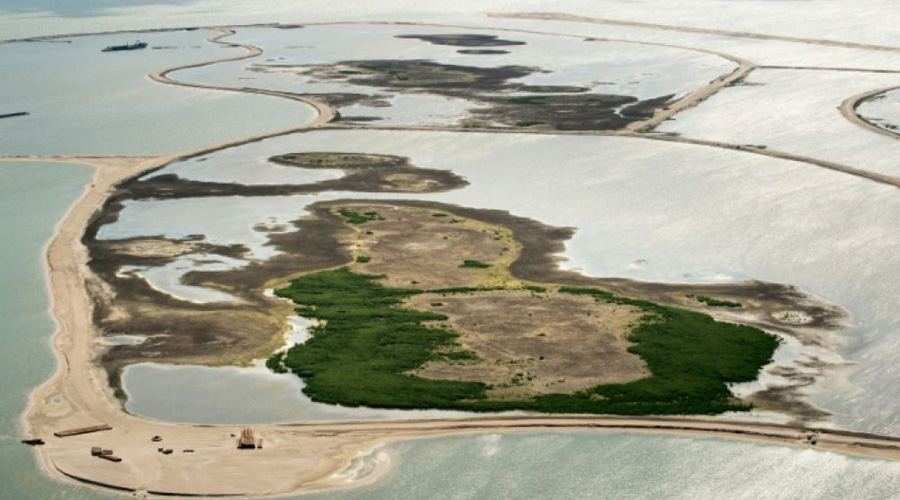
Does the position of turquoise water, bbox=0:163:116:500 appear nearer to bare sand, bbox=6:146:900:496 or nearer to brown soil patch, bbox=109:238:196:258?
bare sand, bbox=6:146:900:496

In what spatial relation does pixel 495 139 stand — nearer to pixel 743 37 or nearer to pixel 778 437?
pixel 778 437

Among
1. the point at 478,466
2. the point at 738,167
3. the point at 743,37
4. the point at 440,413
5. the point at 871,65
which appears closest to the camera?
the point at 478,466

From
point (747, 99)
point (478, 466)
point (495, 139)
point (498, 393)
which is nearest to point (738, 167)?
point (495, 139)

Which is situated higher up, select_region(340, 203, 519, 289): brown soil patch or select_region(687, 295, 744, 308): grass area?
select_region(687, 295, 744, 308): grass area

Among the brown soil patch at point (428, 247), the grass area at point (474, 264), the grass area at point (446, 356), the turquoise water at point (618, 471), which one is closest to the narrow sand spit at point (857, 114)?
the brown soil patch at point (428, 247)

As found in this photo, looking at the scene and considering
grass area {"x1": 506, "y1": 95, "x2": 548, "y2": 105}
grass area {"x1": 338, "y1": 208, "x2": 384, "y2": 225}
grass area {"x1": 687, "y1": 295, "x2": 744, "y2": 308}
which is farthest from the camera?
→ grass area {"x1": 506, "y1": 95, "x2": 548, "y2": 105}

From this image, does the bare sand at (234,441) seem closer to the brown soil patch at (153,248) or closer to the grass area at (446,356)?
the grass area at (446,356)

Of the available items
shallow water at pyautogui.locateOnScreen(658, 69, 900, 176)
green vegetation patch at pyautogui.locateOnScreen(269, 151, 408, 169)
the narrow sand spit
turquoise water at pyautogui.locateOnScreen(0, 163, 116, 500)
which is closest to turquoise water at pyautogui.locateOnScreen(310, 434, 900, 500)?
turquoise water at pyautogui.locateOnScreen(0, 163, 116, 500)
